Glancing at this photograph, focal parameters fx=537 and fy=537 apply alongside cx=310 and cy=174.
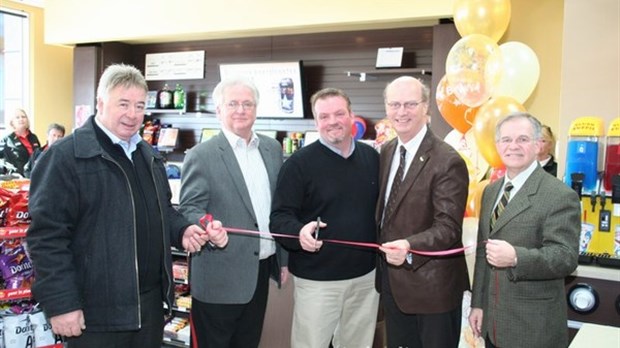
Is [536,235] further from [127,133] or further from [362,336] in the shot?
[127,133]

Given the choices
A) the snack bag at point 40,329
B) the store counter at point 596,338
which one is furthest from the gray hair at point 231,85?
the store counter at point 596,338

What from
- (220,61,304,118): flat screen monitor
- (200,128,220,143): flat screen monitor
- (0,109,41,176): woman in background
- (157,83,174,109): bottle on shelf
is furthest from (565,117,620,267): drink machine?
(0,109,41,176): woman in background

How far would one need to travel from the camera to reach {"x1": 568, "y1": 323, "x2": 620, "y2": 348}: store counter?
1.76m

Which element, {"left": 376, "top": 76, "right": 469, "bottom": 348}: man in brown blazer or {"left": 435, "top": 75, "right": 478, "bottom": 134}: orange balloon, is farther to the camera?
{"left": 435, "top": 75, "right": 478, "bottom": 134}: orange balloon

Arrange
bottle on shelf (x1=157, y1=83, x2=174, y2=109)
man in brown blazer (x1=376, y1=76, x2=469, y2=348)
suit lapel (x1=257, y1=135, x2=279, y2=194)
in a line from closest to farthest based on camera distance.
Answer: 1. man in brown blazer (x1=376, y1=76, x2=469, y2=348)
2. suit lapel (x1=257, y1=135, x2=279, y2=194)
3. bottle on shelf (x1=157, y1=83, x2=174, y2=109)

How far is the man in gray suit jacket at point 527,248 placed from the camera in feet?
7.06

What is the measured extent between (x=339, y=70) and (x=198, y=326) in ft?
13.7

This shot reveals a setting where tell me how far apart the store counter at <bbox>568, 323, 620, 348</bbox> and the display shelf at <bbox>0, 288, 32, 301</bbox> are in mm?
2309

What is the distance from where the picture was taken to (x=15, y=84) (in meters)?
9.41

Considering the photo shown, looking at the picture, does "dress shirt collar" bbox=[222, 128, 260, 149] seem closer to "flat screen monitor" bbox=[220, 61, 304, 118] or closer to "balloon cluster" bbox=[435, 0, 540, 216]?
"balloon cluster" bbox=[435, 0, 540, 216]

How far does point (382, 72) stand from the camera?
5.95 m

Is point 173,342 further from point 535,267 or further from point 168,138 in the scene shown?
point 535,267

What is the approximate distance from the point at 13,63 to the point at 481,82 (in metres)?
8.59

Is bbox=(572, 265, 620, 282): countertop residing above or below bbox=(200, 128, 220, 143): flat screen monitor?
below
